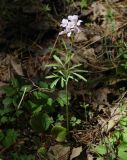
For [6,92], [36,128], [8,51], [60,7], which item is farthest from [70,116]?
[60,7]

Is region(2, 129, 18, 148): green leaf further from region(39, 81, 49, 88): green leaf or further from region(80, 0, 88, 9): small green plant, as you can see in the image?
region(80, 0, 88, 9): small green plant

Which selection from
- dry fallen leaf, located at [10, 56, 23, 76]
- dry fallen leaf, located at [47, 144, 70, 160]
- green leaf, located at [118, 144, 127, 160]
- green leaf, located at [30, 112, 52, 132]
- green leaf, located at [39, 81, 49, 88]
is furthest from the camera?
dry fallen leaf, located at [10, 56, 23, 76]

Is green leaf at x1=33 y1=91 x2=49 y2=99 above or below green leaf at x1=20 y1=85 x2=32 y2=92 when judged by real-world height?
below

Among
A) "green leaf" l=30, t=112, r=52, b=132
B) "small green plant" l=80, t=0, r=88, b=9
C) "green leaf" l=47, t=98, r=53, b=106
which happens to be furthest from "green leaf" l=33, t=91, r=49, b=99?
"small green plant" l=80, t=0, r=88, b=9

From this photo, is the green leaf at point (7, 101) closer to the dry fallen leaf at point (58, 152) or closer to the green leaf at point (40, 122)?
the green leaf at point (40, 122)

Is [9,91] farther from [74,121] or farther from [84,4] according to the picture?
[84,4]

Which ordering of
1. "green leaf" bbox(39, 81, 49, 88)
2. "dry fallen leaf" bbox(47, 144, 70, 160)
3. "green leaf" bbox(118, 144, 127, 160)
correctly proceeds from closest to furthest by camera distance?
"green leaf" bbox(118, 144, 127, 160)
"dry fallen leaf" bbox(47, 144, 70, 160)
"green leaf" bbox(39, 81, 49, 88)

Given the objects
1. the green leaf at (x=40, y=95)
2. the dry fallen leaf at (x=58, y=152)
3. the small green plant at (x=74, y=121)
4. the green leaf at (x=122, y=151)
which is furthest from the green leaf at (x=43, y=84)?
the green leaf at (x=122, y=151)
